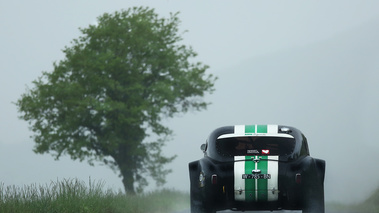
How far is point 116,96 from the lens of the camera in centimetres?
4303

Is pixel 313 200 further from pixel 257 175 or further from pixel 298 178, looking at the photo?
pixel 257 175

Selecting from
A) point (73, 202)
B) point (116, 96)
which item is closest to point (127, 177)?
point (116, 96)

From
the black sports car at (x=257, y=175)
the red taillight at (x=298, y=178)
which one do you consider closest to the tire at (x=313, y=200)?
the black sports car at (x=257, y=175)

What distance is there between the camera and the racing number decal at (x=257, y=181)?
589 inches

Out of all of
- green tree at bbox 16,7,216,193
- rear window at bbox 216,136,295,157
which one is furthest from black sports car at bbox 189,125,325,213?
green tree at bbox 16,7,216,193

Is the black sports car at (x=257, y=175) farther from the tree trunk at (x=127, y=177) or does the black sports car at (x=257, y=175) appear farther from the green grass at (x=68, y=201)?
the tree trunk at (x=127, y=177)

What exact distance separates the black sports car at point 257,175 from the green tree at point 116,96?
82.6 ft

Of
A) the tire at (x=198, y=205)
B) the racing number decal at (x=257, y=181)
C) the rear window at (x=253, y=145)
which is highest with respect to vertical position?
the rear window at (x=253, y=145)

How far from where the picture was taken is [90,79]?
142 ft

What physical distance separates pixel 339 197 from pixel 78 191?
43.1 feet

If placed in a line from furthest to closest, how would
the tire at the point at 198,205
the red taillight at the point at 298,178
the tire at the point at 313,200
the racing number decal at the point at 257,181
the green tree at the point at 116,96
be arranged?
the green tree at the point at 116,96 < the tire at the point at 198,205 < the tire at the point at 313,200 < the red taillight at the point at 298,178 < the racing number decal at the point at 257,181

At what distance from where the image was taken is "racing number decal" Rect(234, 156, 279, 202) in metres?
15.0

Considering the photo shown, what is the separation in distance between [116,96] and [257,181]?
94.3ft

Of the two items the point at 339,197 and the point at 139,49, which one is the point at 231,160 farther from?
the point at 139,49
